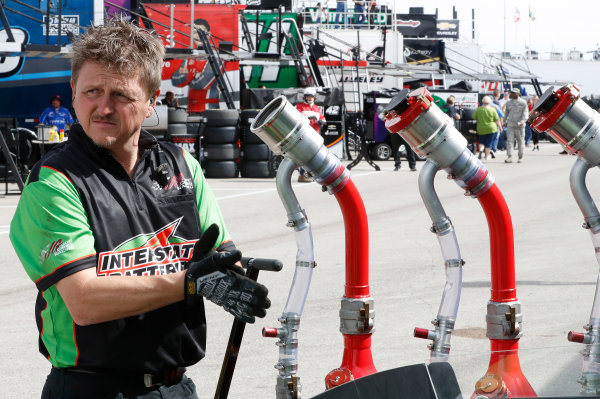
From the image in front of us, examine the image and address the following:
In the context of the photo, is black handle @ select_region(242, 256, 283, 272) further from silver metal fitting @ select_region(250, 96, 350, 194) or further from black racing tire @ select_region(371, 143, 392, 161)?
black racing tire @ select_region(371, 143, 392, 161)

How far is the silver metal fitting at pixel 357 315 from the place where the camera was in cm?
324

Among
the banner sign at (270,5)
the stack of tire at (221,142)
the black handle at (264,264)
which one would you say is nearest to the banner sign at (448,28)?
the banner sign at (270,5)

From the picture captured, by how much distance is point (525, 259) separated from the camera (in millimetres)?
9539

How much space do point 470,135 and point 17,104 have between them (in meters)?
14.1

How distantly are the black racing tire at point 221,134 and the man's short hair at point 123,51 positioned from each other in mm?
17313

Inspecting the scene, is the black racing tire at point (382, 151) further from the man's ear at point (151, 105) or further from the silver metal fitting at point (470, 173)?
the man's ear at point (151, 105)

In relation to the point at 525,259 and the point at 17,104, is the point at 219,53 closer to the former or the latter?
the point at 17,104

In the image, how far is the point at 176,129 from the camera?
19438 mm

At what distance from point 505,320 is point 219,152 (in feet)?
56.3

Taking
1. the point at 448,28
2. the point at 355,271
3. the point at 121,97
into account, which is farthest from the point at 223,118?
the point at 448,28

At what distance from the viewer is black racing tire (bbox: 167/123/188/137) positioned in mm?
19409

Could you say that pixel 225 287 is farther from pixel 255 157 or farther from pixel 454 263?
pixel 255 157

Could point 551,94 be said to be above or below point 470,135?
above

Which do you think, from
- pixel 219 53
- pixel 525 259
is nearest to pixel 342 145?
pixel 219 53
